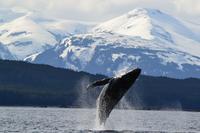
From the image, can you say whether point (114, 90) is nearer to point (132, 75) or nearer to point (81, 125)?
point (132, 75)

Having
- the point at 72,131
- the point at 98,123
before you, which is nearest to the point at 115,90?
the point at 98,123

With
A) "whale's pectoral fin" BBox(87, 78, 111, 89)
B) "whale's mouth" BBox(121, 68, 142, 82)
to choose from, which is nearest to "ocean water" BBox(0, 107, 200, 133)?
"whale's mouth" BBox(121, 68, 142, 82)

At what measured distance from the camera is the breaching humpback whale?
66188 millimetres

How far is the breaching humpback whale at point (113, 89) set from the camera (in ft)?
217

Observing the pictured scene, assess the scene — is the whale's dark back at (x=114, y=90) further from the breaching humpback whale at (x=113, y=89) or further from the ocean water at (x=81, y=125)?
the ocean water at (x=81, y=125)

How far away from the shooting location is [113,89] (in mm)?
67438

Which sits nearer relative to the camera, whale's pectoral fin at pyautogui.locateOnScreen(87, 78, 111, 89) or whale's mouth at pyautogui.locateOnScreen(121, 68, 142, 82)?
whale's pectoral fin at pyautogui.locateOnScreen(87, 78, 111, 89)

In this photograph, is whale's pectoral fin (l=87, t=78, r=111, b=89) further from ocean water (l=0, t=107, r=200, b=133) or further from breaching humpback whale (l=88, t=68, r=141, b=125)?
ocean water (l=0, t=107, r=200, b=133)

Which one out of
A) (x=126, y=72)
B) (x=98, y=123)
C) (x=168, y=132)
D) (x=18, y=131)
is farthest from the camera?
(x=168, y=132)

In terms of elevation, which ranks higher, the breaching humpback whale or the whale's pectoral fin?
the whale's pectoral fin

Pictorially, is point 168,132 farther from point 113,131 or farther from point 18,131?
point 18,131

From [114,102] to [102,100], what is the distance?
1.30m

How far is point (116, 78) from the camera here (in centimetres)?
6662

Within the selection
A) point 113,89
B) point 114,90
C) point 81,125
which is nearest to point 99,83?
point 113,89
